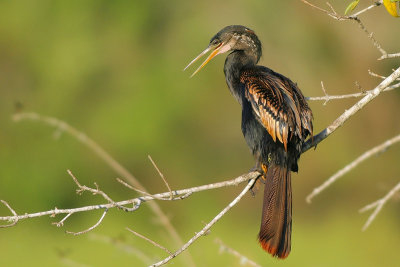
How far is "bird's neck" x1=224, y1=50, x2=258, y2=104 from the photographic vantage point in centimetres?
430

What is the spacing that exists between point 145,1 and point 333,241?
367cm

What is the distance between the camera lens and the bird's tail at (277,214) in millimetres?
3646

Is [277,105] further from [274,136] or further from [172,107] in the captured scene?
[172,107]

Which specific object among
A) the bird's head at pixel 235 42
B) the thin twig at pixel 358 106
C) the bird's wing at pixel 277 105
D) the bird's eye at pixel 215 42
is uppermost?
the bird's eye at pixel 215 42

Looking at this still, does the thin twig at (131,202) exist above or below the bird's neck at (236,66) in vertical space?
below

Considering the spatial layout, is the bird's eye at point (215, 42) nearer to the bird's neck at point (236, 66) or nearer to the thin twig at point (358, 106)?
the bird's neck at point (236, 66)

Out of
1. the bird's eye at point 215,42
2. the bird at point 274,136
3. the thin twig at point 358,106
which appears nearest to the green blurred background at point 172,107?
the bird's eye at point 215,42

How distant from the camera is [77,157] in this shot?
915 centimetres

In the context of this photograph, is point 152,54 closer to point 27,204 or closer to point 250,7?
point 250,7

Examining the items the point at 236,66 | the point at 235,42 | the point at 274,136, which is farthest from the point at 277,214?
the point at 235,42

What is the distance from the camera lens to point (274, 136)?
12.8 ft

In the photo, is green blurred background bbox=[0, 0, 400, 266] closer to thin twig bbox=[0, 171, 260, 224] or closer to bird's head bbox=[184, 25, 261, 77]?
bird's head bbox=[184, 25, 261, 77]

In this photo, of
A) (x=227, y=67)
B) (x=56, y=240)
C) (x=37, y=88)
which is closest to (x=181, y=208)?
(x=56, y=240)

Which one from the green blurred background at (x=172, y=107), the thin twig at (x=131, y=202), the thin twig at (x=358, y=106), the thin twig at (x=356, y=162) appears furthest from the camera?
the green blurred background at (x=172, y=107)
